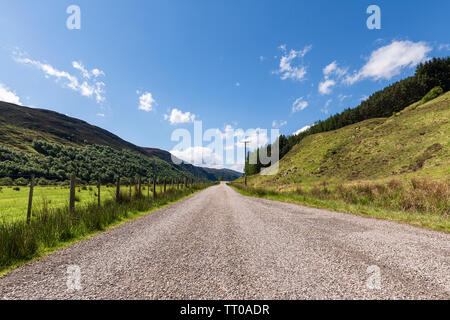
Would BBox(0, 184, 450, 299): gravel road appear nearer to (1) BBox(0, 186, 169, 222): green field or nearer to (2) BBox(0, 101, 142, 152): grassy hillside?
(1) BBox(0, 186, 169, 222): green field

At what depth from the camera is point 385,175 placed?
28.7 metres

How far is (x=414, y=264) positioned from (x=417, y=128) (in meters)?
52.0

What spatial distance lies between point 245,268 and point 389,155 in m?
44.4

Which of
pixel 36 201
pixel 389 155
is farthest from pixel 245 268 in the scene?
pixel 389 155

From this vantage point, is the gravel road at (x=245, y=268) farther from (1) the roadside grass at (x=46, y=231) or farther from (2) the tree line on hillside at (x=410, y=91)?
(2) the tree line on hillside at (x=410, y=91)

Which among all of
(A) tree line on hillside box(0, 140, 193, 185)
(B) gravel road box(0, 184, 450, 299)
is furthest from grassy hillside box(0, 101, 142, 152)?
(B) gravel road box(0, 184, 450, 299)

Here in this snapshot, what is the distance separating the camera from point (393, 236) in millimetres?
5266

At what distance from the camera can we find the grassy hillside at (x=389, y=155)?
2681cm

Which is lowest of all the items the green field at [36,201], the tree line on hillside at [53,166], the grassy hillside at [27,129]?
the green field at [36,201]

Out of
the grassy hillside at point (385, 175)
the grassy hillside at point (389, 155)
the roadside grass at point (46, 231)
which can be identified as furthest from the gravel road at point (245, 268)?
the grassy hillside at point (389, 155)

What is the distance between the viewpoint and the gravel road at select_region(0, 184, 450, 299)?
8.54 ft

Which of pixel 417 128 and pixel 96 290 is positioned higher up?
pixel 417 128
